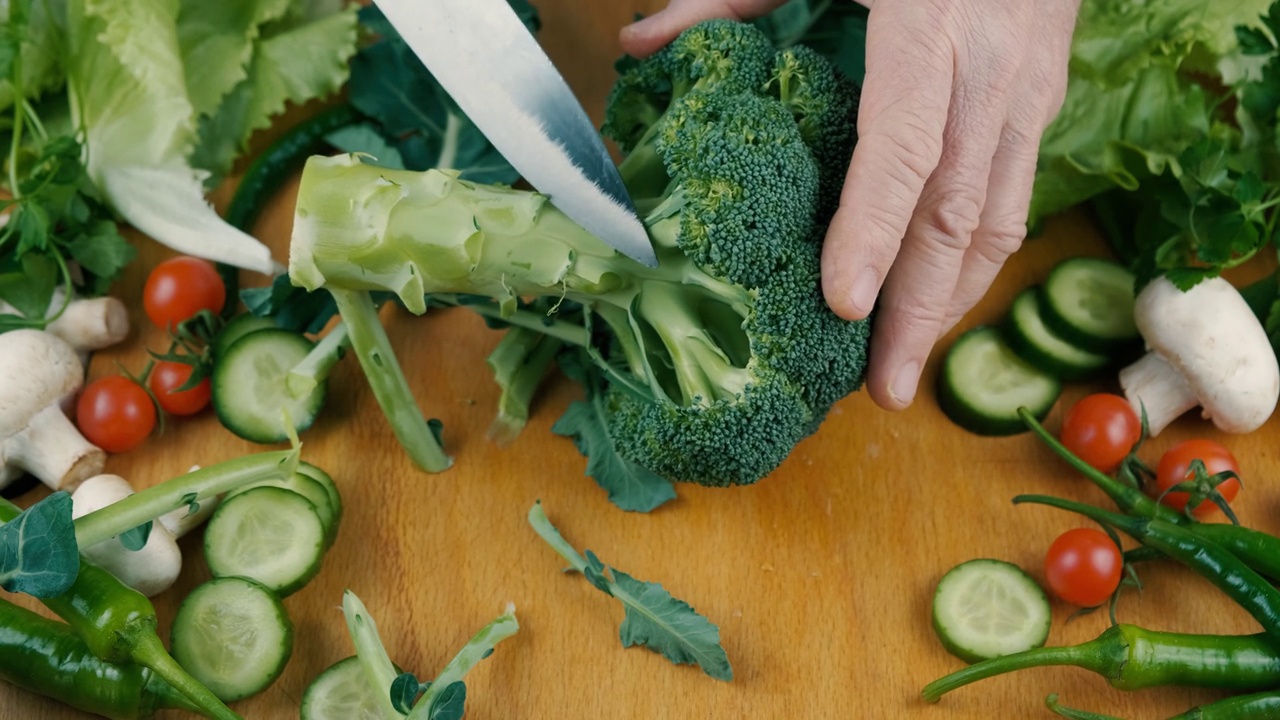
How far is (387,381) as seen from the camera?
2.02m

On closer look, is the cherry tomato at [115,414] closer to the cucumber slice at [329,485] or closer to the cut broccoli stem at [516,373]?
the cucumber slice at [329,485]

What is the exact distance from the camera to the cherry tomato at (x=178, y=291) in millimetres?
2215

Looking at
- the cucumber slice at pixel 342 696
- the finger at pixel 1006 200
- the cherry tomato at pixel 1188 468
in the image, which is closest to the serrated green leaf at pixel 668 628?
the cucumber slice at pixel 342 696

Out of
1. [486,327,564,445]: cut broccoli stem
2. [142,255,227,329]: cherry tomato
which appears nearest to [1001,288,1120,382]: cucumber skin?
[486,327,564,445]: cut broccoli stem

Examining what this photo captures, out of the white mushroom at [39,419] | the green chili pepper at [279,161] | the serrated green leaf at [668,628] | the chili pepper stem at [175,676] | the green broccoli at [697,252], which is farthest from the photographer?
the green chili pepper at [279,161]

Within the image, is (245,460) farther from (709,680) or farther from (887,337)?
(887,337)

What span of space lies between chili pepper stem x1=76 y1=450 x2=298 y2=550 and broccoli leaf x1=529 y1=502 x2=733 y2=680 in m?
0.55

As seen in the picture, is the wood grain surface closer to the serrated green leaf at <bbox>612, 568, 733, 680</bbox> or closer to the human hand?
the serrated green leaf at <bbox>612, 568, 733, 680</bbox>

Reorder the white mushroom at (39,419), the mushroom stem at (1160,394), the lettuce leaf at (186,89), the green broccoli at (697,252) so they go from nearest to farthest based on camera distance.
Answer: the green broccoli at (697,252)
the white mushroom at (39,419)
the mushroom stem at (1160,394)
the lettuce leaf at (186,89)

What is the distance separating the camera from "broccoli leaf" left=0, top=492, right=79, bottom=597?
1.67 m

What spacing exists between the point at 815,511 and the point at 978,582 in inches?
12.4

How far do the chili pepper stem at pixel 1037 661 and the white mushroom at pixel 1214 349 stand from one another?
19.8 inches

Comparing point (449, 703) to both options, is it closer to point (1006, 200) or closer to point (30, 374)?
point (30, 374)

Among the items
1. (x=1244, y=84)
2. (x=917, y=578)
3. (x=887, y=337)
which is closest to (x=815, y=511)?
(x=917, y=578)
